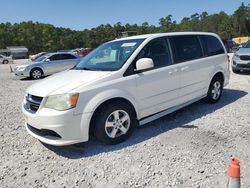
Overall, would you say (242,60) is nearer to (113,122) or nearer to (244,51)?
(244,51)

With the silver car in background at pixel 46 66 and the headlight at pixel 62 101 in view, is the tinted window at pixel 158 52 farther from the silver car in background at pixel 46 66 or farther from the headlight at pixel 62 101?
the silver car in background at pixel 46 66

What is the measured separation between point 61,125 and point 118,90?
1044mm

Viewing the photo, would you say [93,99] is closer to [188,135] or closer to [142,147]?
[142,147]

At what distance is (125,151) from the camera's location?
13.6 ft

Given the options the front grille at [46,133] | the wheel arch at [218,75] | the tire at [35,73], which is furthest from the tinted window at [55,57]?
the front grille at [46,133]

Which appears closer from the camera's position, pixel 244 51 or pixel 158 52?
pixel 158 52

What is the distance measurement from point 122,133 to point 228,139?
1.77m

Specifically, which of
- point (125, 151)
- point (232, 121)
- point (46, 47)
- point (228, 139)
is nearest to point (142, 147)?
point (125, 151)

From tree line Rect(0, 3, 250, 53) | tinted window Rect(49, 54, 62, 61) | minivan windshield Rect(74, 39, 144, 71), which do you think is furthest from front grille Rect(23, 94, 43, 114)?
tree line Rect(0, 3, 250, 53)

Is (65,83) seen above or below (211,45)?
Result: below

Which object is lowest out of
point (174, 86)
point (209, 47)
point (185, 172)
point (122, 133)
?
point (185, 172)

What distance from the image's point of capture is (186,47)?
5.58m

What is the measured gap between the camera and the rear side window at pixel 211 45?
20.1 feet

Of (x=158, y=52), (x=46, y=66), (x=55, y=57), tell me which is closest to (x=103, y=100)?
(x=158, y=52)
